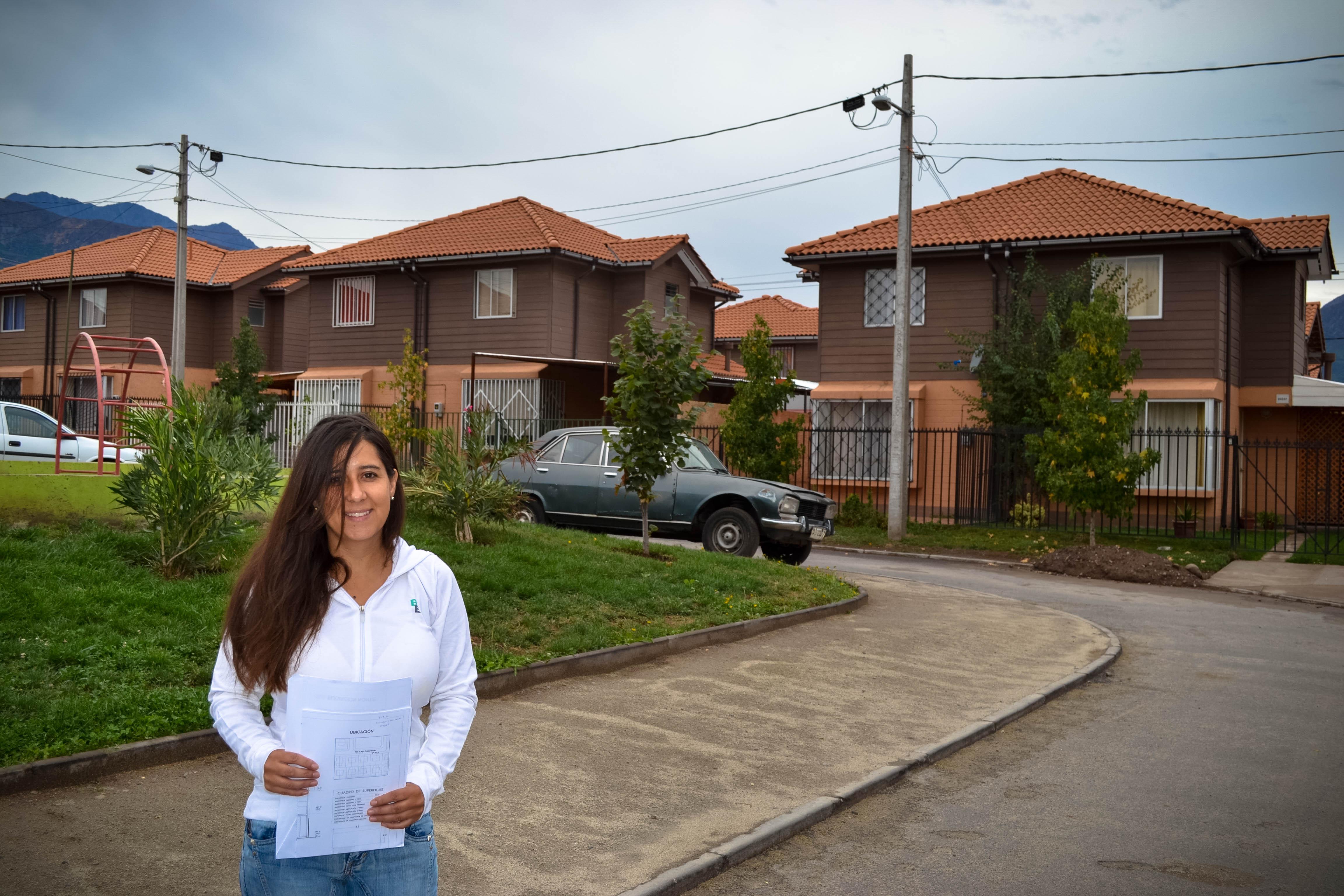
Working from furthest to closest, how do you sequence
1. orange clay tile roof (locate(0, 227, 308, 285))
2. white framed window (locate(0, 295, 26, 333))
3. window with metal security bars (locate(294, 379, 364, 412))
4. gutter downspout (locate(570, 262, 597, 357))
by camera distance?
white framed window (locate(0, 295, 26, 333)) → orange clay tile roof (locate(0, 227, 308, 285)) → window with metal security bars (locate(294, 379, 364, 412)) → gutter downspout (locate(570, 262, 597, 357))

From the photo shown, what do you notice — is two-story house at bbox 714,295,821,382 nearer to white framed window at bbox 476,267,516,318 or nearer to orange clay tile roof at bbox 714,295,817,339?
orange clay tile roof at bbox 714,295,817,339

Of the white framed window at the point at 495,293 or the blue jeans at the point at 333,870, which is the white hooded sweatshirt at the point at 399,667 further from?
the white framed window at the point at 495,293

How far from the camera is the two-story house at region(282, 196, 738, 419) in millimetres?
29750

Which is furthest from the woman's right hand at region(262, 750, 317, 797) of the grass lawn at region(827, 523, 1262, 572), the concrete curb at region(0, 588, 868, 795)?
the grass lawn at region(827, 523, 1262, 572)

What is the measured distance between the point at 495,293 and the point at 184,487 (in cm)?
2260

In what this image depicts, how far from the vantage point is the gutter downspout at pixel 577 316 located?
99.8 ft

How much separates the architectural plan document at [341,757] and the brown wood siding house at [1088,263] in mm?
23543

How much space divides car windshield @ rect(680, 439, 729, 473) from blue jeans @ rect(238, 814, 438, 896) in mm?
12850

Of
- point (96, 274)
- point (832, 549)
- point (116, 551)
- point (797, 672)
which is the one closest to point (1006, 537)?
point (832, 549)

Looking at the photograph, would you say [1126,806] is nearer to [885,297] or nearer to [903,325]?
[903,325]

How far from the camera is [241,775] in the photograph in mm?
5590

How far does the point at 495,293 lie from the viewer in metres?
30.7

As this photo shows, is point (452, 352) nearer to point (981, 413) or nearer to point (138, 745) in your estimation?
point (981, 413)

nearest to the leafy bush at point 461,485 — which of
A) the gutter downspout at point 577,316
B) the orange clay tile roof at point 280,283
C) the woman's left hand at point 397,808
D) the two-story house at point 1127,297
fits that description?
the woman's left hand at point 397,808
